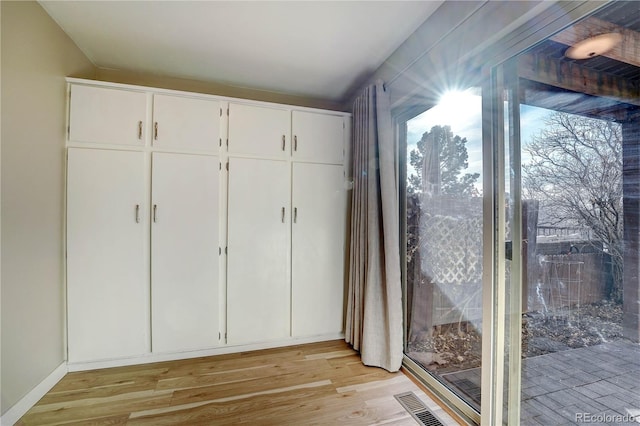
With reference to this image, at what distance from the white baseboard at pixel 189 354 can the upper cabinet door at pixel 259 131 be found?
5.66ft

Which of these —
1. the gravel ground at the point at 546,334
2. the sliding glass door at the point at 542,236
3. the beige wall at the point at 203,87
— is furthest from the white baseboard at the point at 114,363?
the beige wall at the point at 203,87

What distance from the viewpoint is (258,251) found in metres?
2.30

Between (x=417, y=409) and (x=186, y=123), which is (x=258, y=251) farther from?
(x=417, y=409)

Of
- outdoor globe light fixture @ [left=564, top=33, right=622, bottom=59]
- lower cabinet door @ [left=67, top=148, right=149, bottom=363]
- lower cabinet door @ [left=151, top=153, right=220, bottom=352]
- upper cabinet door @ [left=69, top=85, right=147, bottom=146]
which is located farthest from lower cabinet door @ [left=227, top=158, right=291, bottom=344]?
outdoor globe light fixture @ [left=564, top=33, right=622, bottom=59]

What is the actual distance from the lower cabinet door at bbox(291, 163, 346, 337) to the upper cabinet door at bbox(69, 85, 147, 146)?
1.32 meters

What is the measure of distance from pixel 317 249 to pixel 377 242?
2.07 feet

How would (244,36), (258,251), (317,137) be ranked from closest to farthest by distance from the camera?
(244,36), (258,251), (317,137)

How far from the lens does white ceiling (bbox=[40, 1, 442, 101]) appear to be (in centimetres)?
161

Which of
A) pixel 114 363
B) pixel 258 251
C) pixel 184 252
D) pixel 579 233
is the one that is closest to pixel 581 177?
pixel 579 233

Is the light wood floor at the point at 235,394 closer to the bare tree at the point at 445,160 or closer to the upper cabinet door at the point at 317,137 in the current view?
the bare tree at the point at 445,160

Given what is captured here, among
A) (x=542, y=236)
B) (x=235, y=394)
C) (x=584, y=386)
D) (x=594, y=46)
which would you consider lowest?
(x=235, y=394)

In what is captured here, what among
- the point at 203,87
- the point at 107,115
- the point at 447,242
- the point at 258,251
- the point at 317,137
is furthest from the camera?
the point at 203,87

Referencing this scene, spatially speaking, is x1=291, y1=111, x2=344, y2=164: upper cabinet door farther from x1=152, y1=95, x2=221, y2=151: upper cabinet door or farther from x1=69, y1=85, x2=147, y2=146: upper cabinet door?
x1=69, y1=85, x2=147, y2=146: upper cabinet door

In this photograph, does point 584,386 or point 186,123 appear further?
point 186,123
